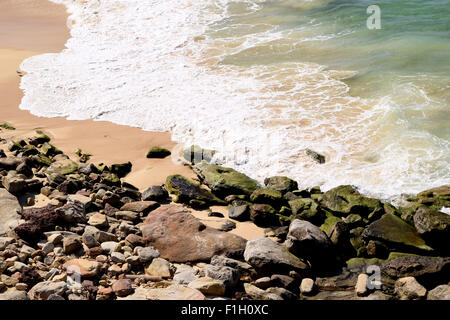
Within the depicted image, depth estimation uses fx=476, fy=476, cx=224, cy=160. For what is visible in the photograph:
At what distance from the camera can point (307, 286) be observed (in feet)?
22.0

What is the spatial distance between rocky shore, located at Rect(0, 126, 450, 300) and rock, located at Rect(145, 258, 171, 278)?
21mm

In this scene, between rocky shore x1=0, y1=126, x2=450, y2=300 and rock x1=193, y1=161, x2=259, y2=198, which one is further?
rock x1=193, y1=161, x2=259, y2=198

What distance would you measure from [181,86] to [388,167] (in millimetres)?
7456

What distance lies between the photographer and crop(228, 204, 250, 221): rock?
28.5 feet

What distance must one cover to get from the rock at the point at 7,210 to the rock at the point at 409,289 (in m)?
5.92

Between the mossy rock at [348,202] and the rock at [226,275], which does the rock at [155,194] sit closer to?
the rock at [226,275]

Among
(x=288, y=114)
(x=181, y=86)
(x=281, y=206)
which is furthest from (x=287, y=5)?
(x=281, y=206)

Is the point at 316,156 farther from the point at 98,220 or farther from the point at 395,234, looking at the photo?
the point at 98,220

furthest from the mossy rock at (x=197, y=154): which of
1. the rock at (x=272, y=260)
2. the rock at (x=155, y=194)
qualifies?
the rock at (x=272, y=260)

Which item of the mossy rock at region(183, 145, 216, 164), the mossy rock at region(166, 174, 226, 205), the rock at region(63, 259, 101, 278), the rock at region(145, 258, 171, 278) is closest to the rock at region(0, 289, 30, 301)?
the rock at region(63, 259, 101, 278)

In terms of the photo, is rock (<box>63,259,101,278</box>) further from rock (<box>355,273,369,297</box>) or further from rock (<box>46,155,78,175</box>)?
rock (<box>46,155,78,175</box>)

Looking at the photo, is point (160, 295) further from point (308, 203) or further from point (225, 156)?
point (225, 156)

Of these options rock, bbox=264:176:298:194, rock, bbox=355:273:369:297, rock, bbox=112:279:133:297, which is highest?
rock, bbox=112:279:133:297

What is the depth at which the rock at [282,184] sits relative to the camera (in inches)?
370
